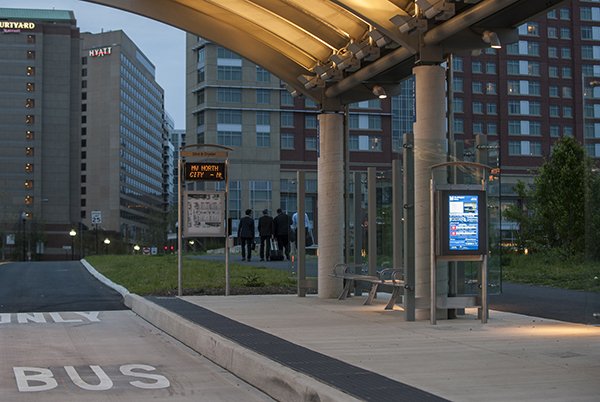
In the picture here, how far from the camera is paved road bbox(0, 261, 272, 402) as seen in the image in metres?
7.89

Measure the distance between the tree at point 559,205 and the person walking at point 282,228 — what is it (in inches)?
391

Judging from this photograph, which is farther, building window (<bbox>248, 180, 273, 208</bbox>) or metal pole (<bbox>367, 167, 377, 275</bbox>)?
building window (<bbox>248, 180, 273, 208</bbox>)

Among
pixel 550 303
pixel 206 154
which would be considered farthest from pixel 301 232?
pixel 550 303

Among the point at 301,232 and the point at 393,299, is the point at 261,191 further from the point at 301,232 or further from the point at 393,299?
the point at 393,299

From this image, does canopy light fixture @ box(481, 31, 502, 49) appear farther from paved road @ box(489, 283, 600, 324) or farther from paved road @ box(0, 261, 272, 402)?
paved road @ box(0, 261, 272, 402)

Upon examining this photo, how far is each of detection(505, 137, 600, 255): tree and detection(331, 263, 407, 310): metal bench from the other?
15740 mm

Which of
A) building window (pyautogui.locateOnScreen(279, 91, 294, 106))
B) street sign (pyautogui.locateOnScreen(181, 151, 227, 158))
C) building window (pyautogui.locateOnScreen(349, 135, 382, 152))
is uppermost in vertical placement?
building window (pyautogui.locateOnScreen(279, 91, 294, 106))

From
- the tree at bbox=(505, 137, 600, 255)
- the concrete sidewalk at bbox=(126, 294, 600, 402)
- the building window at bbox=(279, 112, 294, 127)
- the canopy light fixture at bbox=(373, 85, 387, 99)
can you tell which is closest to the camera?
the concrete sidewalk at bbox=(126, 294, 600, 402)

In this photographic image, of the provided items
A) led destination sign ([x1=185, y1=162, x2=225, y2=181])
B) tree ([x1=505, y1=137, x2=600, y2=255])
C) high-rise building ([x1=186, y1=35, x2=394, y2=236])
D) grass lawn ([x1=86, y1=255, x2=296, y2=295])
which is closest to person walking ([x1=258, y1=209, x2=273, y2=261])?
grass lawn ([x1=86, y1=255, x2=296, y2=295])

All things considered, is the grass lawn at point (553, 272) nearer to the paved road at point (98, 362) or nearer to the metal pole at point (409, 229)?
the metal pole at point (409, 229)

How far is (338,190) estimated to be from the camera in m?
16.6

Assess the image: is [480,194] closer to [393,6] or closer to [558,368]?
[393,6]

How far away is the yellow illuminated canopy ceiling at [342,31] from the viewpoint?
1167cm

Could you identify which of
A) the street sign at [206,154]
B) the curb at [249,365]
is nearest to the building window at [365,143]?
the street sign at [206,154]
